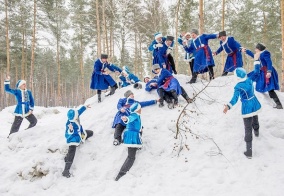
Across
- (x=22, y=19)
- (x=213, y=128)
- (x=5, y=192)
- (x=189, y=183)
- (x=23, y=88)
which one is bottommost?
(x=5, y=192)

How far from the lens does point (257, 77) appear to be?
6598 mm

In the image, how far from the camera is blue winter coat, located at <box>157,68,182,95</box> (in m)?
6.74

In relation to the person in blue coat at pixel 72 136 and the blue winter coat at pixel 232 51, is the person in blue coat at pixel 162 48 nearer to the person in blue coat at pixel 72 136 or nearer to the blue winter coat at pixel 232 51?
the blue winter coat at pixel 232 51

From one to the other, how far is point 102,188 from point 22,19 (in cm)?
2074

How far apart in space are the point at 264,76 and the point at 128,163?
4.32 m

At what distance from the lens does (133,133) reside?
5223mm

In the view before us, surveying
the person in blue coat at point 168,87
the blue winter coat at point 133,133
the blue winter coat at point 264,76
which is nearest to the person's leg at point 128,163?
the blue winter coat at point 133,133

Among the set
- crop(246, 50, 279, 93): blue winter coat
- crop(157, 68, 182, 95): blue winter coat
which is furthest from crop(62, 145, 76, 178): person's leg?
crop(246, 50, 279, 93): blue winter coat

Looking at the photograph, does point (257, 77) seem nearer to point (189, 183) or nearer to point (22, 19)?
point (189, 183)

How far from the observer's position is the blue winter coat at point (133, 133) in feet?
16.9

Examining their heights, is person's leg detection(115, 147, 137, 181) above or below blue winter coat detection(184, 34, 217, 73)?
below

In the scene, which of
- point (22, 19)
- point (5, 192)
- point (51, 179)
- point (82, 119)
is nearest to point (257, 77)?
point (82, 119)

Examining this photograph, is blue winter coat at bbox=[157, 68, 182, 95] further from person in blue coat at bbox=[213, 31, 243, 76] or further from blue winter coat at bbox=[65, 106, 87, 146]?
blue winter coat at bbox=[65, 106, 87, 146]

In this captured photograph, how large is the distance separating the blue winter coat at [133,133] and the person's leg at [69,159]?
4.29 ft
